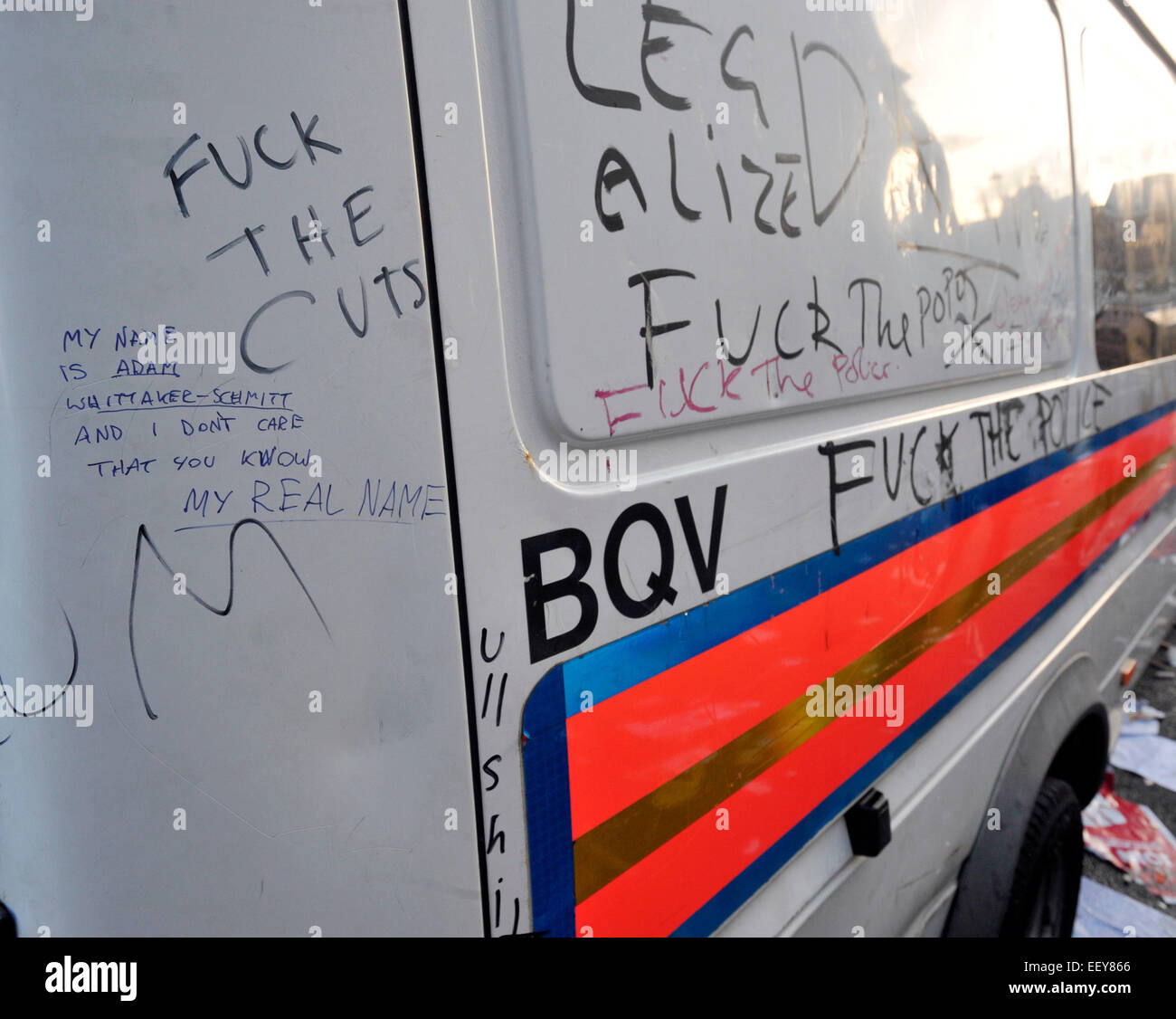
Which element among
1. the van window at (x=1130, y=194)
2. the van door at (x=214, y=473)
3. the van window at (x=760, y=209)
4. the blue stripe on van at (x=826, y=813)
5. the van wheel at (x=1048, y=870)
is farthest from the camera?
the van window at (x=1130, y=194)

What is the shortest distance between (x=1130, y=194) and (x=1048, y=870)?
88.1 inches

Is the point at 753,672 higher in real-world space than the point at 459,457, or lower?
lower

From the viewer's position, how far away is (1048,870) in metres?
2.35

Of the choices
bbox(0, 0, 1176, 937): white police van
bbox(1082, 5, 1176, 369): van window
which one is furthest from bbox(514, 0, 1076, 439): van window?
bbox(1082, 5, 1176, 369): van window

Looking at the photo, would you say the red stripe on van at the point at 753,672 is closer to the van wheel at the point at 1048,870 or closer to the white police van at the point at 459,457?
the white police van at the point at 459,457

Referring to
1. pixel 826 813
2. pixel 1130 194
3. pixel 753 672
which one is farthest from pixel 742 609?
pixel 1130 194

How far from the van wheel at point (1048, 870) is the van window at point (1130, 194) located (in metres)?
1.35

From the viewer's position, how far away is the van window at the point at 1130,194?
2553 mm

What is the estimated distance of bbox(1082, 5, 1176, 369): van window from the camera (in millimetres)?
2553

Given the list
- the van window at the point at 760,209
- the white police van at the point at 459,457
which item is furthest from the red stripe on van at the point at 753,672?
the van window at the point at 760,209

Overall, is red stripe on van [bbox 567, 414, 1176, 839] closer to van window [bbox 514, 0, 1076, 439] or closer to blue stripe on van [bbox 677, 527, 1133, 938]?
blue stripe on van [bbox 677, 527, 1133, 938]

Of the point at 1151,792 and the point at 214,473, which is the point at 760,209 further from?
the point at 1151,792

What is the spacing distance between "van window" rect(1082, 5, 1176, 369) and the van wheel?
1346 mm

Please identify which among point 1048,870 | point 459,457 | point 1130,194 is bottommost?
point 1048,870
